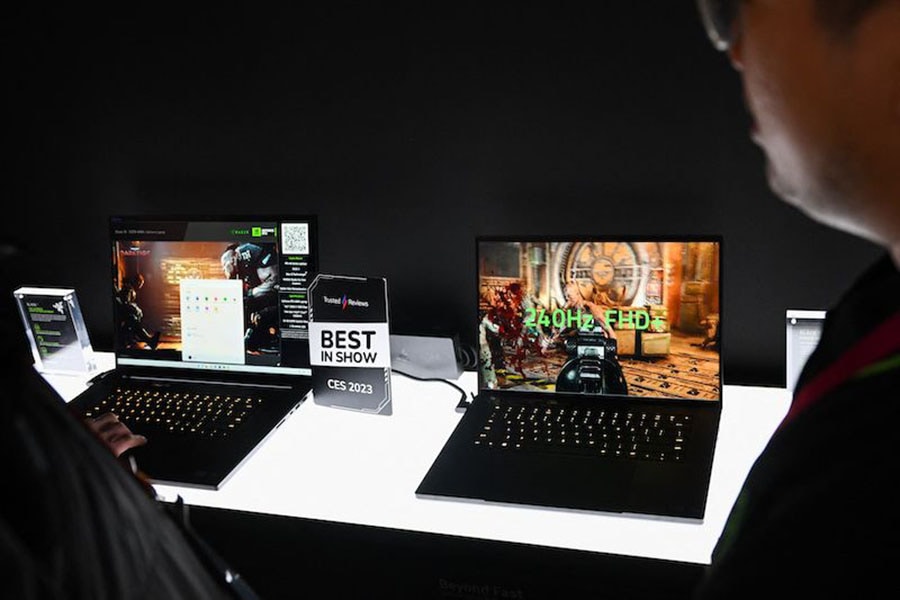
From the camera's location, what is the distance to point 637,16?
1.65 metres

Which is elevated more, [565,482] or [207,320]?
[207,320]

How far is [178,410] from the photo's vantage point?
1657 millimetres

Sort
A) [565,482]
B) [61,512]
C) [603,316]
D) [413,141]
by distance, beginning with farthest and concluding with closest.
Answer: [413,141] → [603,316] → [565,482] → [61,512]

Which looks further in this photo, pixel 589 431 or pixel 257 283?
pixel 257 283

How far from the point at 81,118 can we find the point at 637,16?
1.17 m

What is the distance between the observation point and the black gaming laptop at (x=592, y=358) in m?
1.42

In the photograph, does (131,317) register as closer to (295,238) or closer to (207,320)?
(207,320)

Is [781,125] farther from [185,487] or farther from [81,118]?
[81,118]

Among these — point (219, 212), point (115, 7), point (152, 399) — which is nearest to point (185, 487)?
point (152, 399)

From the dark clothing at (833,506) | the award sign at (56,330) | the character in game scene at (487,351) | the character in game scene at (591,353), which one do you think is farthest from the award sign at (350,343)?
the dark clothing at (833,506)

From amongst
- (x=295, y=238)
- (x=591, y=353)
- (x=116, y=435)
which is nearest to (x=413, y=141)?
(x=295, y=238)

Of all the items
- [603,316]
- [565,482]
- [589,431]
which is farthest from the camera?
[603,316]

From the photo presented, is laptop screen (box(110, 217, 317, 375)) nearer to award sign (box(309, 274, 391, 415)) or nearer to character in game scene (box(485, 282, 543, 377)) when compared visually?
award sign (box(309, 274, 391, 415))

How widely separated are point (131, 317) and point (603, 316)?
→ 0.91 meters
